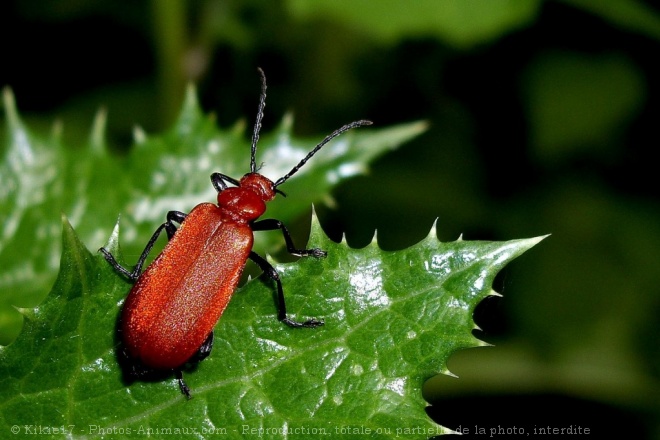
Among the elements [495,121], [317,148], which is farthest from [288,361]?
[495,121]

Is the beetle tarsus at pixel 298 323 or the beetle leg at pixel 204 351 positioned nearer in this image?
the beetle tarsus at pixel 298 323

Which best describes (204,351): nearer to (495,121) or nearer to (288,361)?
(288,361)

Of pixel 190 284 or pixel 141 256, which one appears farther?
pixel 141 256

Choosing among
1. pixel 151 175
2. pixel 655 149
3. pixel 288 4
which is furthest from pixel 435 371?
pixel 655 149

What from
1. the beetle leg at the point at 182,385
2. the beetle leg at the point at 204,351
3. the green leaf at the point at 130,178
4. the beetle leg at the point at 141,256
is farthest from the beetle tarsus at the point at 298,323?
the green leaf at the point at 130,178

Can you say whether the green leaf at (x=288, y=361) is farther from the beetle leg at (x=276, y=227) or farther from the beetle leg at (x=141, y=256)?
the beetle leg at (x=276, y=227)

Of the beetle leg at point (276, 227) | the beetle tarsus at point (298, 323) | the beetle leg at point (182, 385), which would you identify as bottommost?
the beetle leg at point (182, 385)
